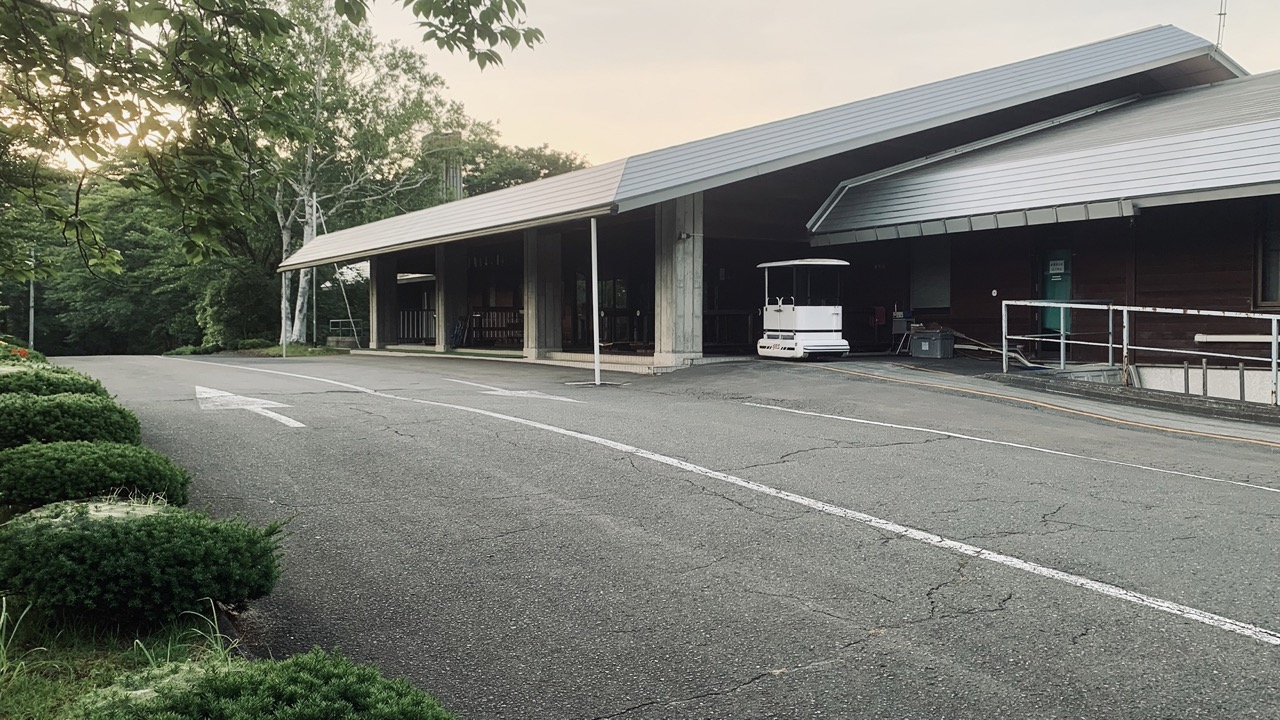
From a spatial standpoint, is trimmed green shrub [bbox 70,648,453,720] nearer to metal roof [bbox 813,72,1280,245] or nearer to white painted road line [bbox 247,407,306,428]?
white painted road line [bbox 247,407,306,428]

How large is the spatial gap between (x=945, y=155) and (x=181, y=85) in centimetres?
2030

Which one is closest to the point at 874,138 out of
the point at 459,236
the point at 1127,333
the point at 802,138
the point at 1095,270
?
the point at 802,138

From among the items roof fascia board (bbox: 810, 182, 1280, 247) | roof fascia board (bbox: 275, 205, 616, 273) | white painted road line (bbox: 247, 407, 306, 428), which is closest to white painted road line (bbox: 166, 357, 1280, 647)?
white painted road line (bbox: 247, 407, 306, 428)

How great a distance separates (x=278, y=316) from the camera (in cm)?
4319

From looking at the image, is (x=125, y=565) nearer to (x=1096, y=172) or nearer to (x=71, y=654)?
(x=71, y=654)

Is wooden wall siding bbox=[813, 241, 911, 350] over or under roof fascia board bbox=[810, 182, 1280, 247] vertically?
under

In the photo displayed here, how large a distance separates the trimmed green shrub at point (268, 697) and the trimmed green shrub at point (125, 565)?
3.90ft

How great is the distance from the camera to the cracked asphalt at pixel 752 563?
3.54 meters

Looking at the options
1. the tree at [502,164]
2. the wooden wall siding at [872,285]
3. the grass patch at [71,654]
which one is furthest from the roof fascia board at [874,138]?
the tree at [502,164]

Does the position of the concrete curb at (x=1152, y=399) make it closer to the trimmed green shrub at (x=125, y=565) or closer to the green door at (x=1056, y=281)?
the green door at (x=1056, y=281)

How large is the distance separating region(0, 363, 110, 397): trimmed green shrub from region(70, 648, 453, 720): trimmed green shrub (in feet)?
21.6

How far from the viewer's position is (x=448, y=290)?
2914cm

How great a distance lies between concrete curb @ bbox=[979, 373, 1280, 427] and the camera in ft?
39.7

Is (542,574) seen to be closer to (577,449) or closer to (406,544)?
(406,544)
